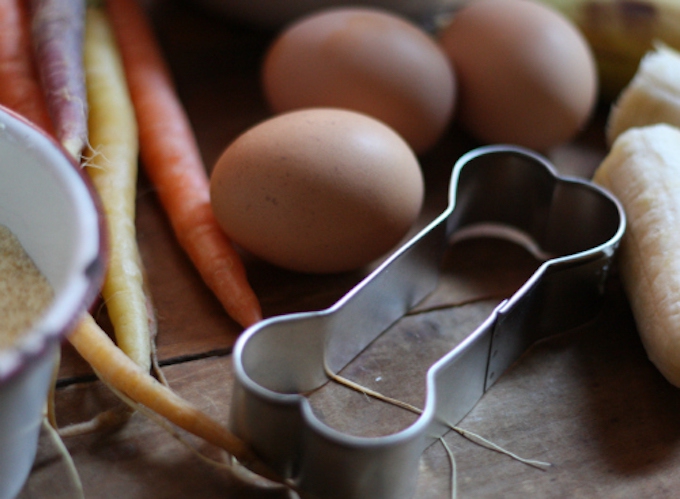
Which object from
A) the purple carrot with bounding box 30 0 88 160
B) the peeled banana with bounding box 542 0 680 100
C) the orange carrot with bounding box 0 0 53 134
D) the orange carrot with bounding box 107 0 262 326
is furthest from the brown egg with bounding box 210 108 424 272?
the peeled banana with bounding box 542 0 680 100

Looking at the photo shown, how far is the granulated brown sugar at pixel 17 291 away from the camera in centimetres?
50

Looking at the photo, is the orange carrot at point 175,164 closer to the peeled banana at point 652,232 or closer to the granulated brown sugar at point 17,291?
the granulated brown sugar at point 17,291

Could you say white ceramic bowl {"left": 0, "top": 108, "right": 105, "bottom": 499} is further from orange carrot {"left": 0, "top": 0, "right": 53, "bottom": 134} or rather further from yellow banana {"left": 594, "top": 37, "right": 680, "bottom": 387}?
yellow banana {"left": 594, "top": 37, "right": 680, "bottom": 387}

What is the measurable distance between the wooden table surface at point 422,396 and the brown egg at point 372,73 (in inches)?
4.3

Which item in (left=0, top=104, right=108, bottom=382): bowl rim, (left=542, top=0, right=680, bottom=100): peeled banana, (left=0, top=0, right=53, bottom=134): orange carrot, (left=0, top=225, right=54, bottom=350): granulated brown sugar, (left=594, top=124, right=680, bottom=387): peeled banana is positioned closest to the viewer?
(left=0, top=104, right=108, bottom=382): bowl rim

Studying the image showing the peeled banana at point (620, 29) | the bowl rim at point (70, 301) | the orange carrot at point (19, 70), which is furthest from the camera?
the peeled banana at point (620, 29)

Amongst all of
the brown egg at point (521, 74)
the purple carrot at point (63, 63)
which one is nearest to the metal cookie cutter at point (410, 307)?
the brown egg at point (521, 74)

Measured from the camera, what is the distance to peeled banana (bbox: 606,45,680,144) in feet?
2.80

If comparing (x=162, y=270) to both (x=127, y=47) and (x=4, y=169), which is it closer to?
(x=4, y=169)

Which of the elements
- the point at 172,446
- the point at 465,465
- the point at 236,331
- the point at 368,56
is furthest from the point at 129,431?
the point at 368,56

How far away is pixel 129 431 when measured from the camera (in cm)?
60

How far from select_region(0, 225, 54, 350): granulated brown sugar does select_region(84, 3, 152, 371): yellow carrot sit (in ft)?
0.44

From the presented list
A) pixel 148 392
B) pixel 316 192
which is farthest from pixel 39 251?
pixel 316 192

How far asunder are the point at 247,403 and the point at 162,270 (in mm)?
276
